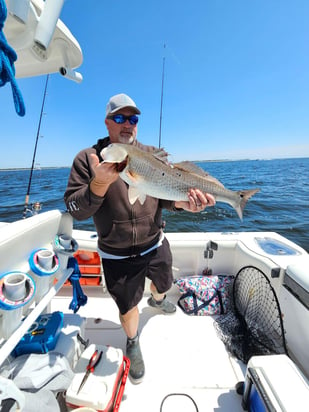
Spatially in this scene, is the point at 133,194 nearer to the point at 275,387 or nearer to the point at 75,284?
the point at 75,284

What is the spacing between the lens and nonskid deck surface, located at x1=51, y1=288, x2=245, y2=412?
7.59 feet

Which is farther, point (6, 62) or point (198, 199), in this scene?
point (198, 199)

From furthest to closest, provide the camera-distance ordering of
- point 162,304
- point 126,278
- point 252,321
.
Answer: point 162,304 < point 252,321 < point 126,278

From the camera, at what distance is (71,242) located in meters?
2.46

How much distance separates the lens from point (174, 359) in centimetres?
282

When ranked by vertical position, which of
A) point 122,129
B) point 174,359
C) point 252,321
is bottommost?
point 174,359

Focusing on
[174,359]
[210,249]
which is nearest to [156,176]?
[210,249]

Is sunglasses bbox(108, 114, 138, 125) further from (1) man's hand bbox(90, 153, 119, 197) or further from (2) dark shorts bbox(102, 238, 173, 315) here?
(2) dark shorts bbox(102, 238, 173, 315)

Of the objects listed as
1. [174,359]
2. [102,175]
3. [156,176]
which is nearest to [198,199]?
[156,176]

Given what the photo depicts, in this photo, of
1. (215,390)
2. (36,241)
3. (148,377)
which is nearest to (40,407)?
(36,241)

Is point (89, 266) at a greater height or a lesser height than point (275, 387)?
greater

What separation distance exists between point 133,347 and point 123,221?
1.62 metres

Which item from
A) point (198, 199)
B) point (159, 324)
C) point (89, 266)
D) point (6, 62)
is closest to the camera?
point (6, 62)

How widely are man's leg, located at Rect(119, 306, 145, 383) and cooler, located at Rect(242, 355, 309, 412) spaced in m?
1.16
